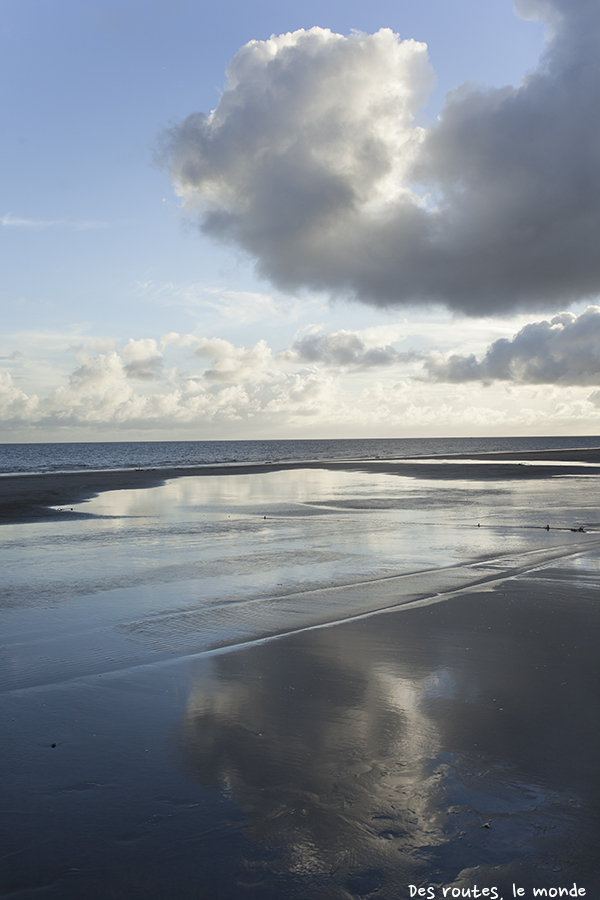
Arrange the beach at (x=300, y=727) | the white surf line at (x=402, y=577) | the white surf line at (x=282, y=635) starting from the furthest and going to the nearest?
1. the white surf line at (x=402, y=577)
2. the white surf line at (x=282, y=635)
3. the beach at (x=300, y=727)

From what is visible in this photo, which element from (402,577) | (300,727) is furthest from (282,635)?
(402,577)

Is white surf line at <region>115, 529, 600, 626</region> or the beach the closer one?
the beach

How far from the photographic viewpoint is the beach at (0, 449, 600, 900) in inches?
146

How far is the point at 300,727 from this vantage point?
538 centimetres

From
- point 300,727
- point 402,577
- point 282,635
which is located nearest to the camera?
point 300,727

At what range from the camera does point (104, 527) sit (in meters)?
19.2

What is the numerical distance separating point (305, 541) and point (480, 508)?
972cm

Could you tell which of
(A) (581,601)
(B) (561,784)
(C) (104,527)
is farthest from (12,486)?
(B) (561,784)

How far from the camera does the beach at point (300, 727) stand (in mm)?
3701

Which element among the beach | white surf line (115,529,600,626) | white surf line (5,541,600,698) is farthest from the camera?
white surf line (115,529,600,626)

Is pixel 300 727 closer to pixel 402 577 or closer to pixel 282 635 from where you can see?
pixel 282 635

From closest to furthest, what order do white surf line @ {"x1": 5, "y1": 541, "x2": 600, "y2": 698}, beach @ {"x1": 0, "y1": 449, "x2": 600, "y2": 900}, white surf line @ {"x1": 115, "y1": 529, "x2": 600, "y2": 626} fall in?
beach @ {"x1": 0, "y1": 449, "x2": 600, "y2": 900} < white surf line @ {"x1": 5, "y1": 541, "x2": 600, "y2": 698} < white surf line @ {"x1": 115, "y1": 529, "x2": 600, "y2": 626}

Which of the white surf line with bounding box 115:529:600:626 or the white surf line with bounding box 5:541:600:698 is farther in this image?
the white surf line with bounding box 115:529:600:626

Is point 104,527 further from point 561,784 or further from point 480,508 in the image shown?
point 561,784
